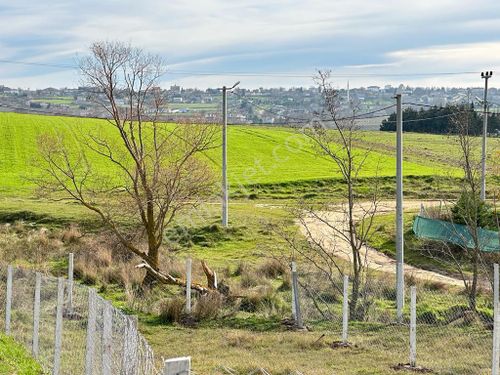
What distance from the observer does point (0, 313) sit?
1505 cm

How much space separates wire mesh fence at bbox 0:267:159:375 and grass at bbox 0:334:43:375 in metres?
0.17

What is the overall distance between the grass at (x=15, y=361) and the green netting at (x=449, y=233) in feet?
55.7

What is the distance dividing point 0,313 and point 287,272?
32.8 feet

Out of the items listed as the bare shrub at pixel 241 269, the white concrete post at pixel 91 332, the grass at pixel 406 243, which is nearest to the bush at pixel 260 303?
the bare shrub at pixel 241 269

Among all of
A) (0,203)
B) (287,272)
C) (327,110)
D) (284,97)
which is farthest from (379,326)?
(284,97)

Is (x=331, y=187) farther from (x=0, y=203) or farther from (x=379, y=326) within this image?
(x=379, y=326)

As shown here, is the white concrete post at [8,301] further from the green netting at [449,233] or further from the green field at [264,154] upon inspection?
the green field at [264,154]

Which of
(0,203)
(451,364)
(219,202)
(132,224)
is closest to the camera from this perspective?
(451,364)

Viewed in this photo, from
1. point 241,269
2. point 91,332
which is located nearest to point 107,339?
point 91,332

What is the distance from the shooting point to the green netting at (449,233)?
26266 millimetres

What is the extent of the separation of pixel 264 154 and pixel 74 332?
58260 mm

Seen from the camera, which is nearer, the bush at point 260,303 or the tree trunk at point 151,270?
the bush at point 260,303

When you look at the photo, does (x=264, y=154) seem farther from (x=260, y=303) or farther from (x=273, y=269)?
(x=260, y=303)

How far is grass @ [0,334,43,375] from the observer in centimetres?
1081
